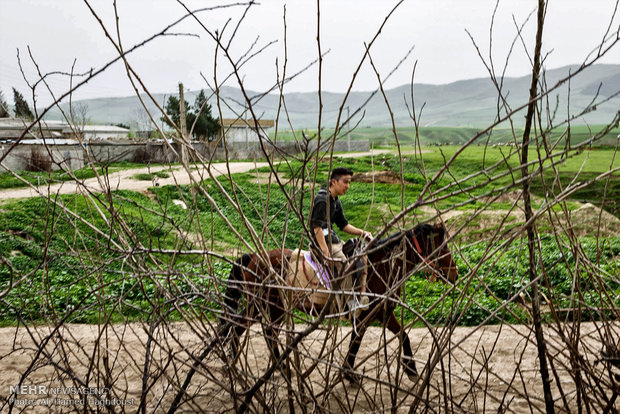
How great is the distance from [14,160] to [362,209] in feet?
42.6

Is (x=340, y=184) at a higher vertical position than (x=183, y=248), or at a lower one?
higher

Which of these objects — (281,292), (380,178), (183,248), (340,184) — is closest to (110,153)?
(380,178)

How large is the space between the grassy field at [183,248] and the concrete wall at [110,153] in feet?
0.72

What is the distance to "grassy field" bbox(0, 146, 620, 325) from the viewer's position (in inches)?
77.6

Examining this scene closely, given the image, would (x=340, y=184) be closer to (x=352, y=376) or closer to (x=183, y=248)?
(x=183, y=248)

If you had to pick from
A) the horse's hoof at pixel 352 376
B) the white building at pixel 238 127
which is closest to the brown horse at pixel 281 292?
the horse's hoof at pixel 352 376

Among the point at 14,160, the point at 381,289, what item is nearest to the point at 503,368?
the point at 381,289

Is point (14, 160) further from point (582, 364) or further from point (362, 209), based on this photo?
point (582, 364)

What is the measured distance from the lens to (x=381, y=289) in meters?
4.93

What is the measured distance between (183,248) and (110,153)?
19706 mm

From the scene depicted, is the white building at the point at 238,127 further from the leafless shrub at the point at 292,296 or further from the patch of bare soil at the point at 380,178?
the patch of bare soil at the point at 380,178

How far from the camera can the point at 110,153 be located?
21734mm

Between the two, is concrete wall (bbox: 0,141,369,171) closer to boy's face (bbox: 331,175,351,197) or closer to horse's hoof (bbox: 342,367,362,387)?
boy's face (bbox: 331,175,351,197)

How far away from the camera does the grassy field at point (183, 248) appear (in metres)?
1.97
